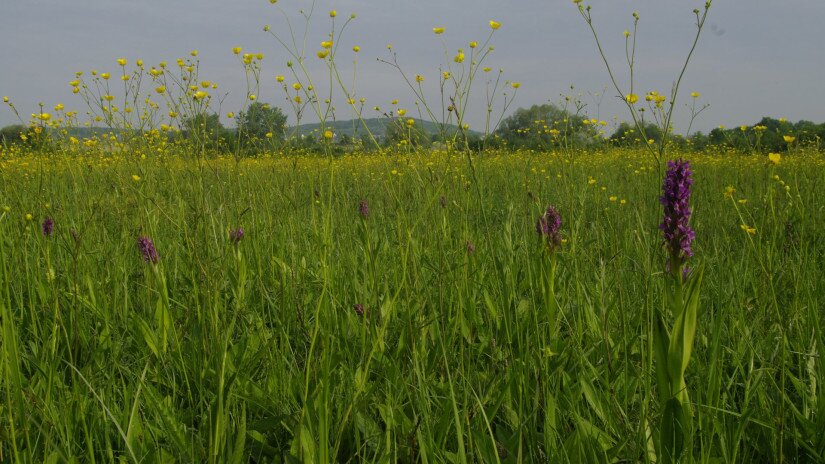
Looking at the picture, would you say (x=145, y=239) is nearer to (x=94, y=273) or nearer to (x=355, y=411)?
(x=94, y=273)

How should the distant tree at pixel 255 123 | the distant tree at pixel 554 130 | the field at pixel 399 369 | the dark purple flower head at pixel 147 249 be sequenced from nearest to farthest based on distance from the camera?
the field at pixel 399 369
the dark purple flower head at pixel 147 249
the distant tree at pixel 255 123
the distant tree at pixel 554 130

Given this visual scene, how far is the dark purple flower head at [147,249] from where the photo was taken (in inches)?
71.6

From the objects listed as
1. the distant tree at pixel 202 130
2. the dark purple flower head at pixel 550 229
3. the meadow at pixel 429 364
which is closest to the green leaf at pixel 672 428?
the meadow at pixel 429 364

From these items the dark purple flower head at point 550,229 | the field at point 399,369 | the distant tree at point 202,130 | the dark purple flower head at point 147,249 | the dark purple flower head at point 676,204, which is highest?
the distant tree at point 202,130

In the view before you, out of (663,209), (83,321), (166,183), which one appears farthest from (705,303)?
(166,183)

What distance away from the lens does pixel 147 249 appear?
1.84m

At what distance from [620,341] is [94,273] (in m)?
1.93

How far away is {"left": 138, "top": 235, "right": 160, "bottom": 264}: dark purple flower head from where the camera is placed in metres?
1.82

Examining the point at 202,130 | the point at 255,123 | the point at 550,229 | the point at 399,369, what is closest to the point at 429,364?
the point at 399,369

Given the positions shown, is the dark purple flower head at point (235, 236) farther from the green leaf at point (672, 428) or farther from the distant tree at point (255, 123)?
the green leaf at point (672, 428)

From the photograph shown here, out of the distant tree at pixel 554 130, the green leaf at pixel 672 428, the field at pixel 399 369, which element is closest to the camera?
the green leaf at pixel 672 428

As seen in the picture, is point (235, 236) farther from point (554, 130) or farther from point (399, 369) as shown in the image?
point (554, 130)

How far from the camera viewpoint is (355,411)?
125 centimetres

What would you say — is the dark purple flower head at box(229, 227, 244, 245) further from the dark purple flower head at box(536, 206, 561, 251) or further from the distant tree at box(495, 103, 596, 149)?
the distant tree at box(495, 103, 596, 149)
